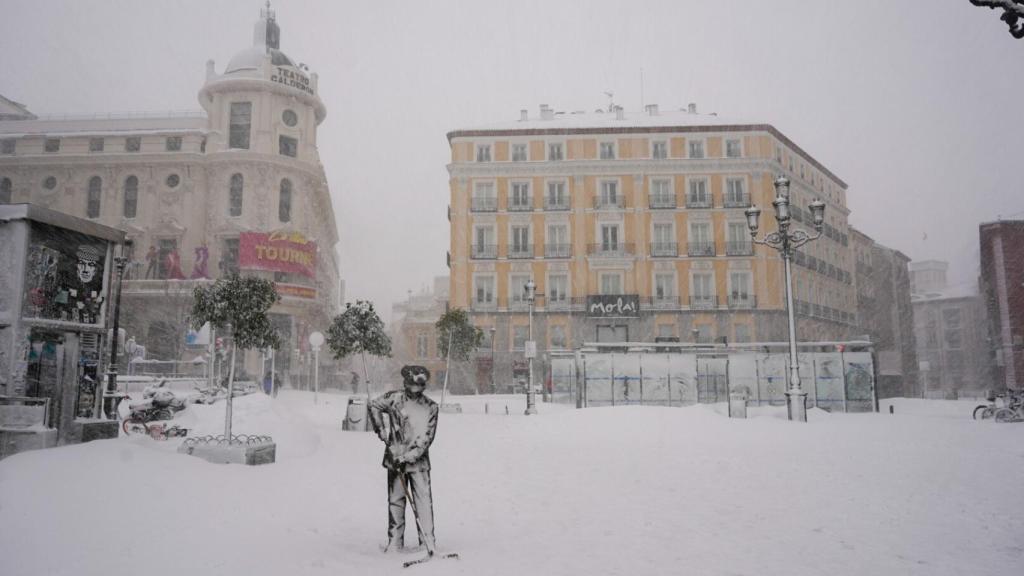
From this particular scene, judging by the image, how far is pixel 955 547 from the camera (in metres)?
5.40

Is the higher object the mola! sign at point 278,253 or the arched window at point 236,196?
the arched window at point 236,196

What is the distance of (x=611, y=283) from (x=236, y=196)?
2477 cm

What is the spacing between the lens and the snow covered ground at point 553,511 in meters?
4.83

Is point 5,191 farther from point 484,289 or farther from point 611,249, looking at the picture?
point 611,249

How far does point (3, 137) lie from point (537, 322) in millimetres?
35618

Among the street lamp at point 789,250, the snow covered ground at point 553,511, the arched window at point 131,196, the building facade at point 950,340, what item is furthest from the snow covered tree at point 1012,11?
the building facade at point 950,340

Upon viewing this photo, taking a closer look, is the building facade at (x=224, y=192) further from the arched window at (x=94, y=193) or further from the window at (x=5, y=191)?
the window at (x=5, y=191)

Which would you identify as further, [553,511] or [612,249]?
[612,249]

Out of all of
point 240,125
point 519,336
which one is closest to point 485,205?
point 519,336

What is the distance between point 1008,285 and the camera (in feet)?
113

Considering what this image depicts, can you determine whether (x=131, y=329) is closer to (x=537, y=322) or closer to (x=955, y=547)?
(x=537, y=322)

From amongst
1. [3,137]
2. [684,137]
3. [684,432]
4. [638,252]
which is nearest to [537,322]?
[638,252]

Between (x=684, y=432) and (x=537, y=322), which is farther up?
(x=537, y=322)

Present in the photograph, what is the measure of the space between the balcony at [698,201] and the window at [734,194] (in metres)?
1.29
